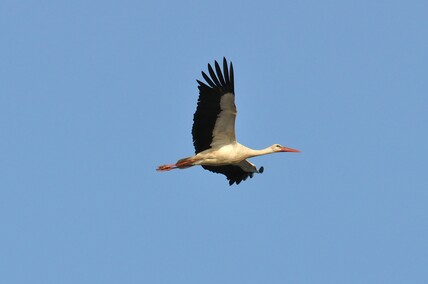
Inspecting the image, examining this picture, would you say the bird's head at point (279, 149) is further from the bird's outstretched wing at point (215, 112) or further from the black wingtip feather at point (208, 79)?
the black wingtip feather at point (208, 79)

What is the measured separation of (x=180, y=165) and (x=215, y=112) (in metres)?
1.77

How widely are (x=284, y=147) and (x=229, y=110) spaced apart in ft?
9.46

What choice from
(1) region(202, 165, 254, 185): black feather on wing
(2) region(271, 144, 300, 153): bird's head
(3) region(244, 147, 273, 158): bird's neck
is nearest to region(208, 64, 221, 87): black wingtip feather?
(3) region(244, 147, 273, 158): bird's neck

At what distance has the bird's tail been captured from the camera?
25625mm

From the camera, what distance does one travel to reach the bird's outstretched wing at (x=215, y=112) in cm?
2423

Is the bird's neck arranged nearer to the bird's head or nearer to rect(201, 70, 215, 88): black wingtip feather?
the bird's head

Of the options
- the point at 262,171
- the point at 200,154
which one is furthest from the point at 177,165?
the point at 262,171

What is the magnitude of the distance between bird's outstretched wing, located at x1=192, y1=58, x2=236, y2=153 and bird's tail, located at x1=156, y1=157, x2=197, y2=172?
1.05 ft

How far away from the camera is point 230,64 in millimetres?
24031


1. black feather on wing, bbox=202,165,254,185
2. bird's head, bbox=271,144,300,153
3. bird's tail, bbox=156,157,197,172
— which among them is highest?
bird's head, bbox=271,144,300,153

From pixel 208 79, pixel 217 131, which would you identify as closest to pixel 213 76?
pixel 208 79

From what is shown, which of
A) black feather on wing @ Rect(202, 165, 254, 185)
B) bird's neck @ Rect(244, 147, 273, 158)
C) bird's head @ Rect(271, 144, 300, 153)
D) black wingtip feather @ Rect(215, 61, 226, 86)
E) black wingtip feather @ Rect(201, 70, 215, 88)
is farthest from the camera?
black feather on wing @ Rect(202, 165, 254, 185)

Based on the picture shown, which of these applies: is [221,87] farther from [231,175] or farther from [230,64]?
[231,175]

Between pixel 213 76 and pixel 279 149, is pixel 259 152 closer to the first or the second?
pixel 279 149
